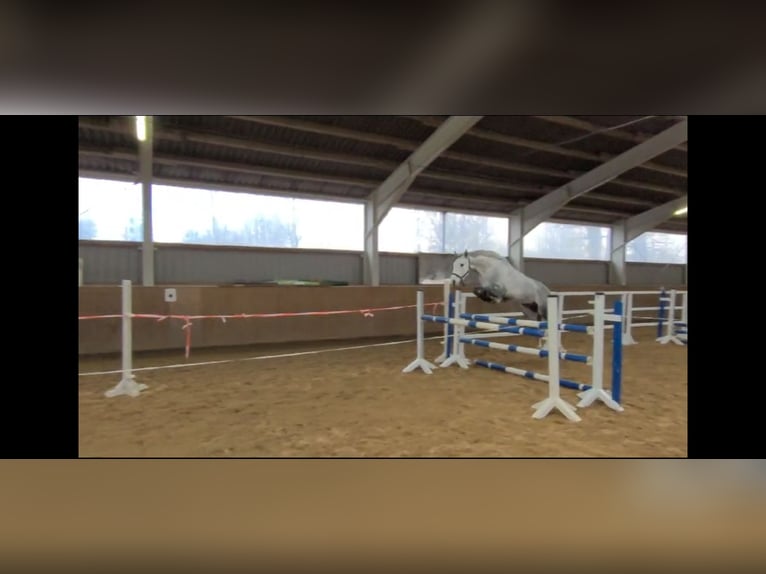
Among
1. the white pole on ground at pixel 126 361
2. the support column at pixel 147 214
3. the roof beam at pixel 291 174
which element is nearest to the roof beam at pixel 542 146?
the roof beam at pixel 291 174

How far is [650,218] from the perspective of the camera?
1125 cm

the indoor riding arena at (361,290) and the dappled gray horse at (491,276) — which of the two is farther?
the dappled gray horse at (491,276)

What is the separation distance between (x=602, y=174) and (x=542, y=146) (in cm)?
184

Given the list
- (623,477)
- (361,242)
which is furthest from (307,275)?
Result: (623,477)

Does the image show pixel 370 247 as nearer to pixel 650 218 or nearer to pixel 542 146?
pixel 542 146

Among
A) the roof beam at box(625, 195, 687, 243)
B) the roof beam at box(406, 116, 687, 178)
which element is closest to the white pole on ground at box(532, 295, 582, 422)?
the roof beam at box(406, 116, 687, 178)

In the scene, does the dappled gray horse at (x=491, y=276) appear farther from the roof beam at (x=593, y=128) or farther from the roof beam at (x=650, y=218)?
the roof beam at (x=650, y=218)

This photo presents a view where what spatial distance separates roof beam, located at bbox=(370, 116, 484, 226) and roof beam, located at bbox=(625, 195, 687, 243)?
698cm

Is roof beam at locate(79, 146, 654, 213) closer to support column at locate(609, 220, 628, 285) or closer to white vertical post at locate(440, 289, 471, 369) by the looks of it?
support column at locate(609, 220, 628, 285)

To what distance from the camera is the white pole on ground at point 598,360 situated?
Answer: 11.5ft

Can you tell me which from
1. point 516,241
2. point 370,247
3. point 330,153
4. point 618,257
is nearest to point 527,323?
point 330,153

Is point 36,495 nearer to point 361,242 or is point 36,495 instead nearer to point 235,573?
point 235,573

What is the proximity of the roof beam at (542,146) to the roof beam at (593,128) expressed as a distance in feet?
1.72
